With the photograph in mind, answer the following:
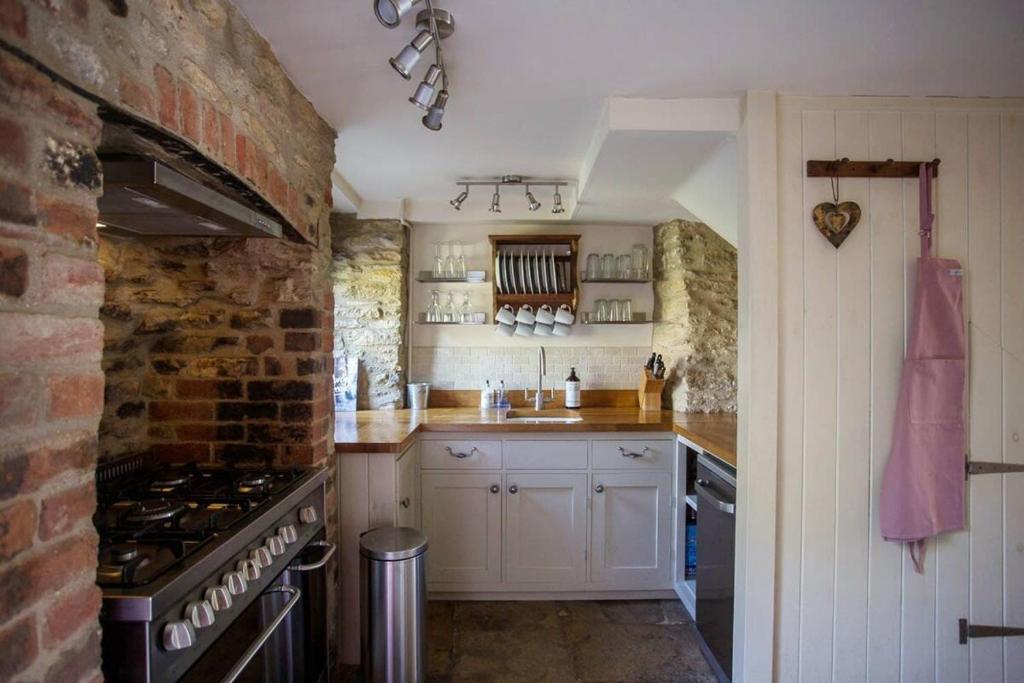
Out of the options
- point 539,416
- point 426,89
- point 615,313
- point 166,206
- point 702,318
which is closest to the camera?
point 166,206

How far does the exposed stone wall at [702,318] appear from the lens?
115 inches

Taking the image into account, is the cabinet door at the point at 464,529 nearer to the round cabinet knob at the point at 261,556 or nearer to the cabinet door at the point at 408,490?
the cabinet door at the point at 408,490

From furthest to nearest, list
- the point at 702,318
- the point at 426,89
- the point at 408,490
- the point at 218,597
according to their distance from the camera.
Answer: the point at 702,318
the point at 408,490
the point at 426,89
the point at 218,597

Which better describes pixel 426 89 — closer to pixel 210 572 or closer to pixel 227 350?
pixel 227 350

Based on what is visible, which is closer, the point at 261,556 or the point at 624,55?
the point at 261,556

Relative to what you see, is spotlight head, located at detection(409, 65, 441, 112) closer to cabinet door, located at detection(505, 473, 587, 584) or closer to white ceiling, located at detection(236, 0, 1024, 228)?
white ceiling, located at detection(236, 0, 1024, 228)

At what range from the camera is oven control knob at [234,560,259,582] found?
1158 mm

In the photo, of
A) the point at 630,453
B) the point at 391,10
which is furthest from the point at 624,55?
the point at 630,453

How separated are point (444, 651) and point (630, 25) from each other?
252 cm

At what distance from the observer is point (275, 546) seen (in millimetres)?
1339

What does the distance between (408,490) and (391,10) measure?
1913 mm

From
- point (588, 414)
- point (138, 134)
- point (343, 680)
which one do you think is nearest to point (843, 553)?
point (588, 414)

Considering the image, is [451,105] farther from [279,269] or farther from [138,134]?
[138,134]

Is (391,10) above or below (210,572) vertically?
above
